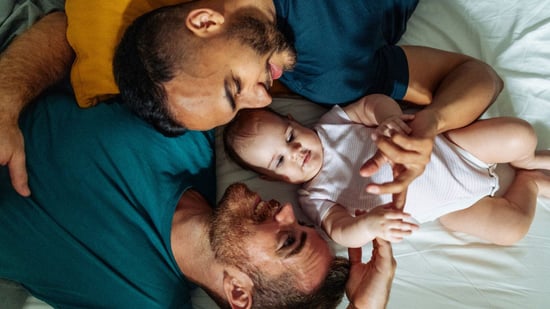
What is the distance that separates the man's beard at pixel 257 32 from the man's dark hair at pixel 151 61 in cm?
12

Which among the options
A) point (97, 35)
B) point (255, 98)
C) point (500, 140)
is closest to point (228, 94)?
point (255, 98)

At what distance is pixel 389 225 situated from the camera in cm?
100

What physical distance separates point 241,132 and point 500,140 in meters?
0.66

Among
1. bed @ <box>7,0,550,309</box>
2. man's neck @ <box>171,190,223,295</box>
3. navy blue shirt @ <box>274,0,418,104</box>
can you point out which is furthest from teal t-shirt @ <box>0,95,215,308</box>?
navy blue shirt @ <box>274,0,418,104</box>

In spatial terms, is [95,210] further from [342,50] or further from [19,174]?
[342,50]

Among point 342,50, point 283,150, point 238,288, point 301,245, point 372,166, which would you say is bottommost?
point 238,288

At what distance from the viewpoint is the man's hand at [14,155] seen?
114 cm

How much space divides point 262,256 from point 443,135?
59 cm

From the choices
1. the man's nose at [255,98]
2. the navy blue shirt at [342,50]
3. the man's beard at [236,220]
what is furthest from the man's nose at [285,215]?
the navy blue shirt at [342,50]

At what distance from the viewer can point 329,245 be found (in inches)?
49.4

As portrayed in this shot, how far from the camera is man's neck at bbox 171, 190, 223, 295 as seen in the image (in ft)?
3.79

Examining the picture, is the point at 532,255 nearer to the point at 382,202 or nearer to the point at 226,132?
the point at 382,202

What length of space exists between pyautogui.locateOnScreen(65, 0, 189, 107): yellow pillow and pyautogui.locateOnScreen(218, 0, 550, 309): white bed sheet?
0.40m

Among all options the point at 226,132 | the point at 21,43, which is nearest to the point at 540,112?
the point at 226,132
